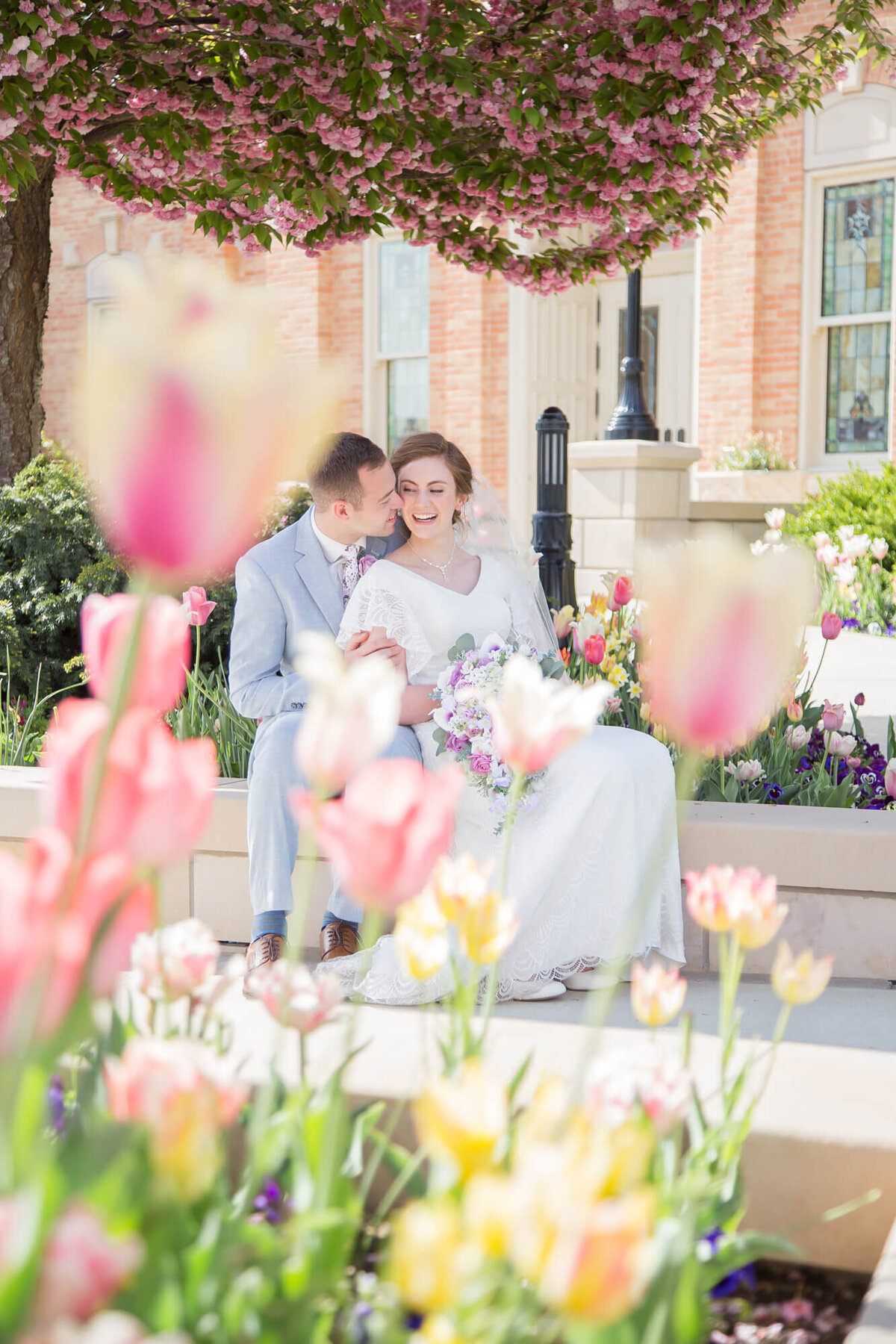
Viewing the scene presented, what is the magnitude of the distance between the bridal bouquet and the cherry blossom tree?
2044mm

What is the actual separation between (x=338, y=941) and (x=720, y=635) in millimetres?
2629

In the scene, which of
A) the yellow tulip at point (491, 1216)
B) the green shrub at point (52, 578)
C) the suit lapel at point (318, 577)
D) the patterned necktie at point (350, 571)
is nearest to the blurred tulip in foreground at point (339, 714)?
the yellow tulip at point (491, 1216)

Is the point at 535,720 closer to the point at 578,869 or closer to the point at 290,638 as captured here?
the point at 578,869

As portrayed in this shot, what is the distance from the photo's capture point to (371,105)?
4.32m

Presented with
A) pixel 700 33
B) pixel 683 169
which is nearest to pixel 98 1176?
pixel 700 33

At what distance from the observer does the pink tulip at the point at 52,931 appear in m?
0.70

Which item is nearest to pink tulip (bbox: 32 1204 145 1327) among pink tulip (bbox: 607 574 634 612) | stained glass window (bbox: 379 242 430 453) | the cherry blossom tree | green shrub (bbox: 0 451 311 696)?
pink tulip (bbox: 607 574 634 612)

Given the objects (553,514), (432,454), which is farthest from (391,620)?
(553,514)

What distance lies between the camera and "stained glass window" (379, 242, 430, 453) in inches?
533

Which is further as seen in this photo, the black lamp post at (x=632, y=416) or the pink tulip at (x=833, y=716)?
the black lamp post at (x=632, y=416)

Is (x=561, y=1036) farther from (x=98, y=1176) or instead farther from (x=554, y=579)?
(x=554, y=579)

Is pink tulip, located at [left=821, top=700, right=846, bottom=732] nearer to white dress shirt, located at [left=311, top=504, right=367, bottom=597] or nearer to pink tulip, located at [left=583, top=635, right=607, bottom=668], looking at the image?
pink tulip, located at [left=583, top=635, right=607, bottom=668]

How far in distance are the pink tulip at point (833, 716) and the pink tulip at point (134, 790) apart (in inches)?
125

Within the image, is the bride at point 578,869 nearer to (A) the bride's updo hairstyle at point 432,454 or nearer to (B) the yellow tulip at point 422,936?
(A) the bride's updo hairstyle at point 432,454
